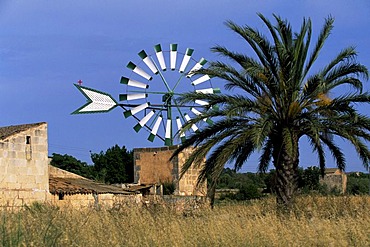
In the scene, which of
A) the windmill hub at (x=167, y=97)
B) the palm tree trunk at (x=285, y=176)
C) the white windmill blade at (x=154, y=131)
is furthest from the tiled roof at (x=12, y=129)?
the windmill hub at (x=167, y=97)

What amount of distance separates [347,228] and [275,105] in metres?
6.77

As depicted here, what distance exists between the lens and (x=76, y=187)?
24578mm

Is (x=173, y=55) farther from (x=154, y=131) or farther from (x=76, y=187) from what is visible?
(x=76, y=187)

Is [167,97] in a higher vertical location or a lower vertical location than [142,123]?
higher

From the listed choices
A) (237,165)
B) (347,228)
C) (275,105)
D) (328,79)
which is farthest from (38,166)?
(347,228)

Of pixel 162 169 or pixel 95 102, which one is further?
pixel 162 169

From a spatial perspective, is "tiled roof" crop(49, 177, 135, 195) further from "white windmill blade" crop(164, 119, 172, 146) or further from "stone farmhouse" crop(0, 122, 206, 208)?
"white windmill blade" crop(164, 119, 172, 146)

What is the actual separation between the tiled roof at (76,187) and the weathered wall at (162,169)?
14.0 ft

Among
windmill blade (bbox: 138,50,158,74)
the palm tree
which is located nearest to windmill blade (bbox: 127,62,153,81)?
windmill blade (bbox: 138,50,158,74)

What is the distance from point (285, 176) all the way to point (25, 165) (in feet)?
29.5

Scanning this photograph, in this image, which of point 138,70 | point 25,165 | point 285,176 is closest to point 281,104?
point 285,176

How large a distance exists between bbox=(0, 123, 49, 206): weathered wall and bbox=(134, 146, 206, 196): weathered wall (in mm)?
9481

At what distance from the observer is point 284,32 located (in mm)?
17484

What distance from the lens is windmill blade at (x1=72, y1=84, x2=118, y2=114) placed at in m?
30.8
